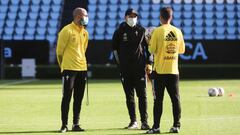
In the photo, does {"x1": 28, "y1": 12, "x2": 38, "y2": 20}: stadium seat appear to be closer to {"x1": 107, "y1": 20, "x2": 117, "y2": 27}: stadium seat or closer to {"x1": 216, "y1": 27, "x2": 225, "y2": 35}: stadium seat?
{"x1": 107, "y1": 20, "x2": 117, "y2": 27}: stadium seat

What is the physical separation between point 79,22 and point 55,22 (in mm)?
28834

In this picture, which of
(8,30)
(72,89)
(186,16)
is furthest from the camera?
(186,16)

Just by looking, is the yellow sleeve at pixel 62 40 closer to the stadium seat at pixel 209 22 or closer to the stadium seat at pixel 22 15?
the stadium seat at pixel 209 22

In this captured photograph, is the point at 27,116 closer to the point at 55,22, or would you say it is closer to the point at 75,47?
the point at 75,47

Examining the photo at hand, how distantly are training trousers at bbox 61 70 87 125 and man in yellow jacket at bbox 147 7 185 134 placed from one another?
1.42 m

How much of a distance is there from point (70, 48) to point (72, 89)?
2.32 feet

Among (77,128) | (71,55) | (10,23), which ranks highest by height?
(10,23)

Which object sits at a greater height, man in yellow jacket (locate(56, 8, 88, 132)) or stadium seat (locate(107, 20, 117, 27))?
stadium seat (locate(107, 20, 117, 27))

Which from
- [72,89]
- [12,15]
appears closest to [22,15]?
[12,15]

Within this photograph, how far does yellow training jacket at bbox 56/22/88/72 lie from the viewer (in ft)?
41.8

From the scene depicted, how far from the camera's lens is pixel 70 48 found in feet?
42.1

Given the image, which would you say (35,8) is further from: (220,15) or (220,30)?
(220,30)

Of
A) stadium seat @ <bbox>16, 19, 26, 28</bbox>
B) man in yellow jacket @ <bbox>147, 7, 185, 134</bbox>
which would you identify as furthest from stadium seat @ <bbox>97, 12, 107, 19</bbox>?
man in yellow jacket @ <bbox>147, 7, 185, 134</bbox>

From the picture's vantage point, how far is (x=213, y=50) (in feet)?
116
